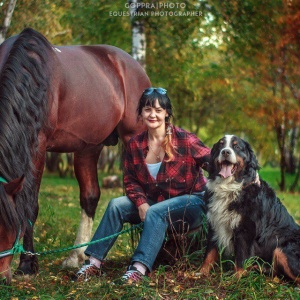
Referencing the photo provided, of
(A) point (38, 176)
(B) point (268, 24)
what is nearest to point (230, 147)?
(A) point (38, 176)

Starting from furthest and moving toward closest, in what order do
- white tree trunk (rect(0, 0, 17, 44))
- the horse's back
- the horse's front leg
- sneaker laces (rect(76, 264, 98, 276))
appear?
white tree trunk (rect(0, 0, 17, 44)), the horse's back, the horse's front leg, sneaker laces (rect(76, 264, 98, 276))

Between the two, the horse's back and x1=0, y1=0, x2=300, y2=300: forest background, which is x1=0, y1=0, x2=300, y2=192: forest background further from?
the horse's back

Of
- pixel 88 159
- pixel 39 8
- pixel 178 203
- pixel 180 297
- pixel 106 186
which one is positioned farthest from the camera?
pixel 106 186

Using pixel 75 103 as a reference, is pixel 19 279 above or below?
below

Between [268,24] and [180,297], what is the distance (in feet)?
22.4

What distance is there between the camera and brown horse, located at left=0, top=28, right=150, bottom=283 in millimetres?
3857

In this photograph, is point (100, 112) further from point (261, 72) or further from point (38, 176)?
point (261, 72)

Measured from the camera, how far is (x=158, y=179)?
4.78m

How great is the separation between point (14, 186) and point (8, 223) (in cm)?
25

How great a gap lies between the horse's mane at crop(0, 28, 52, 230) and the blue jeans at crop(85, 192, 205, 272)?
2.18 ft

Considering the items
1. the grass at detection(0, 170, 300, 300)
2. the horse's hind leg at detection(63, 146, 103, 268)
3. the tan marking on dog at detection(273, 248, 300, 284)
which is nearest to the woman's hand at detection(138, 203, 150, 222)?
Answer: the grass at detection(0, 170, 300, 300)

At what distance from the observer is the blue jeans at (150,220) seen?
4469 millimetres

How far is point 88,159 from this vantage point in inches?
250

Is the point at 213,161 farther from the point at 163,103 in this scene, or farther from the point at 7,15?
the point at 7,15
